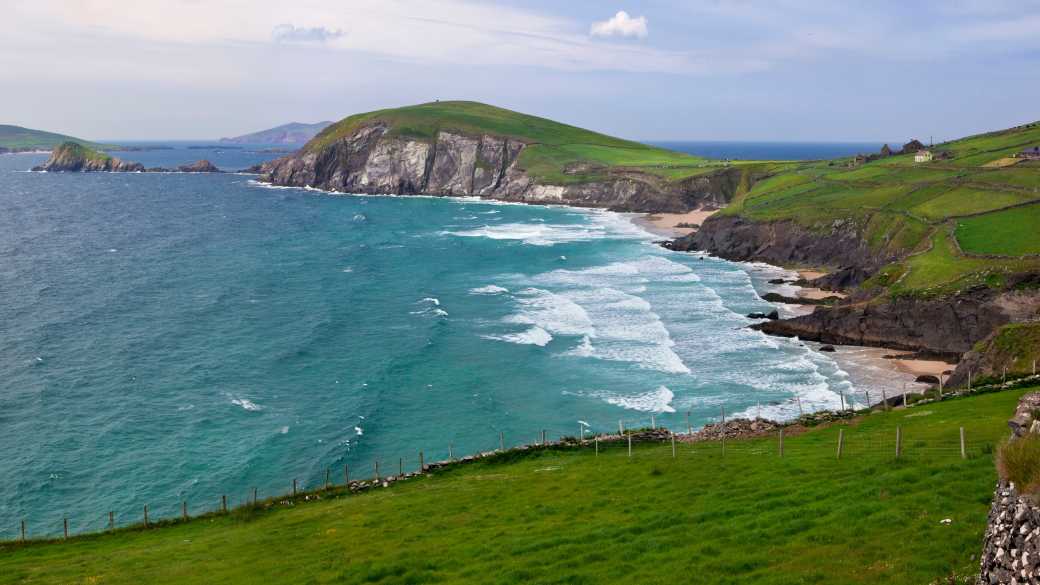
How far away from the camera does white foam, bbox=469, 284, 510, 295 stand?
109 meters

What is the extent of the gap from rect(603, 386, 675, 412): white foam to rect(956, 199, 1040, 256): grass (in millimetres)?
46486

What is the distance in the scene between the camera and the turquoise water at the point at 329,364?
5597 centimetres

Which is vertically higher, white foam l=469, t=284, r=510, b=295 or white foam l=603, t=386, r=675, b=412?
white foam l=469, t=284, r=510, b=295

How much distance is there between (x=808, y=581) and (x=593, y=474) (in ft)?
62.0

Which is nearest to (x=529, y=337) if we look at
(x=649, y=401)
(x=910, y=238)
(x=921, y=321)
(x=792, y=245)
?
(x=649, y=401)

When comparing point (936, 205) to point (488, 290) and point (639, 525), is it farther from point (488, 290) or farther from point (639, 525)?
point (639, 525)

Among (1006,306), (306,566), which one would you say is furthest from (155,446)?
(1006,306)

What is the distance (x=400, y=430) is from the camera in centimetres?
6138

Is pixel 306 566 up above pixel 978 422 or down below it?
below

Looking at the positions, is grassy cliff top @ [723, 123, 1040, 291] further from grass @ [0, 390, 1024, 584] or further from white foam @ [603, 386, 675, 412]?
grass @ [0, 390, 1024, 584]

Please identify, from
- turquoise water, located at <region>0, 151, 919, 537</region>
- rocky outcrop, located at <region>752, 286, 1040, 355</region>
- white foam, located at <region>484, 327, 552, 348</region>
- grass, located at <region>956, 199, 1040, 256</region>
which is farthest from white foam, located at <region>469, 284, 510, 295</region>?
grass, located at <region>956, 199, 1040, 256</region>

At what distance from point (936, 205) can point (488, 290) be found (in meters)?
66.4

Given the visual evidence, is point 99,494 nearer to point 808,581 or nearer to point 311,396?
point 311,396

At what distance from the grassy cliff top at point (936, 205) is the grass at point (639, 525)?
165 ft
